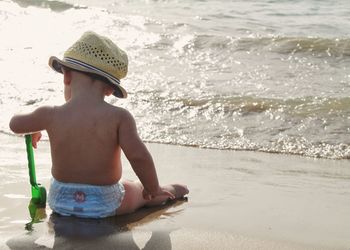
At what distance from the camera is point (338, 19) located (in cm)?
1005

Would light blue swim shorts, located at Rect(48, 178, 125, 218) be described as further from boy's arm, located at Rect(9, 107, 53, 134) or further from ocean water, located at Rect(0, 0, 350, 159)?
ocean water, located at Rect(0, 0, 350, 159)

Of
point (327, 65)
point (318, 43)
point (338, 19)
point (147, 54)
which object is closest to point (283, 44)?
point (318, 43)

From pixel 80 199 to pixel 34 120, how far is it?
0.37m

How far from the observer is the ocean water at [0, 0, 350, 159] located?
186 inches

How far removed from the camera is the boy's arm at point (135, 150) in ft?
8.61

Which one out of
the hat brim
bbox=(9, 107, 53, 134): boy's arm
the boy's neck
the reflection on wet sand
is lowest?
the reflection on wet sand

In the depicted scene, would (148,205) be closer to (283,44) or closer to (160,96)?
(160,96)

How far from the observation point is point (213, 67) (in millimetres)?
6746

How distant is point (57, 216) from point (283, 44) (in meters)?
5.61

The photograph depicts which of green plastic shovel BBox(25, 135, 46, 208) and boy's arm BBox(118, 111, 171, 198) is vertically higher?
boy's arm BBox(118, 111, 171, 198)

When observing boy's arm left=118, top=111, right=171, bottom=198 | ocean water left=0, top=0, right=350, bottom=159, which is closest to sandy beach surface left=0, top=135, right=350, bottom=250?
boy's arm left=118, top=111, right=171, bottom=198

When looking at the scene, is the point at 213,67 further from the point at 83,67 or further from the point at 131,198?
the point at 83,67

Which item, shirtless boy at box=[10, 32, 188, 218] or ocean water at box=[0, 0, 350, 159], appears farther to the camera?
ocean water at box=[0, 0, 350, 159]

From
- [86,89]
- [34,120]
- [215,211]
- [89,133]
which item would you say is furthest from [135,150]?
[215,211]
